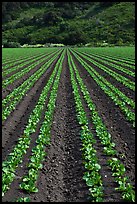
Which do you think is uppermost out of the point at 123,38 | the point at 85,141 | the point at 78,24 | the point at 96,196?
the point at 78,24

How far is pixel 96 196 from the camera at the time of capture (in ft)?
25.0

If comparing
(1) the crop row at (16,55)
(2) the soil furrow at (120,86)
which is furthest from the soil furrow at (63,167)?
(1) the crop row at (16,55)

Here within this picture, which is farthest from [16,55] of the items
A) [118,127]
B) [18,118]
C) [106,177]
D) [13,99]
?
[106,177]

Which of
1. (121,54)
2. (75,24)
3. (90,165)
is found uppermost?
(75,24)

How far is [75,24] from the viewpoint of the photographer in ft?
400

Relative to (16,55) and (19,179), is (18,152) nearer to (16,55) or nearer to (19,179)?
(19,179)

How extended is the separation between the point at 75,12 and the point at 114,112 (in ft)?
441

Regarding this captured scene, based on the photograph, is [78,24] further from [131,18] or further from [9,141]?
[9,141]

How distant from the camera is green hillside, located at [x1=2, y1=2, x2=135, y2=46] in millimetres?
96812

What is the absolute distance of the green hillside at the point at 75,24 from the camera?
96.8 meters

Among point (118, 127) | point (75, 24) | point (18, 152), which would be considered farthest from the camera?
point (75, 24)

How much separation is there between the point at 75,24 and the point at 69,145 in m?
115

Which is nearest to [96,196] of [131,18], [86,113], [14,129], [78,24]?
[14,129]

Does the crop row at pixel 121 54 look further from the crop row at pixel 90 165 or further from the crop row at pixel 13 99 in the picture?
the crop row at pixel 90 165
